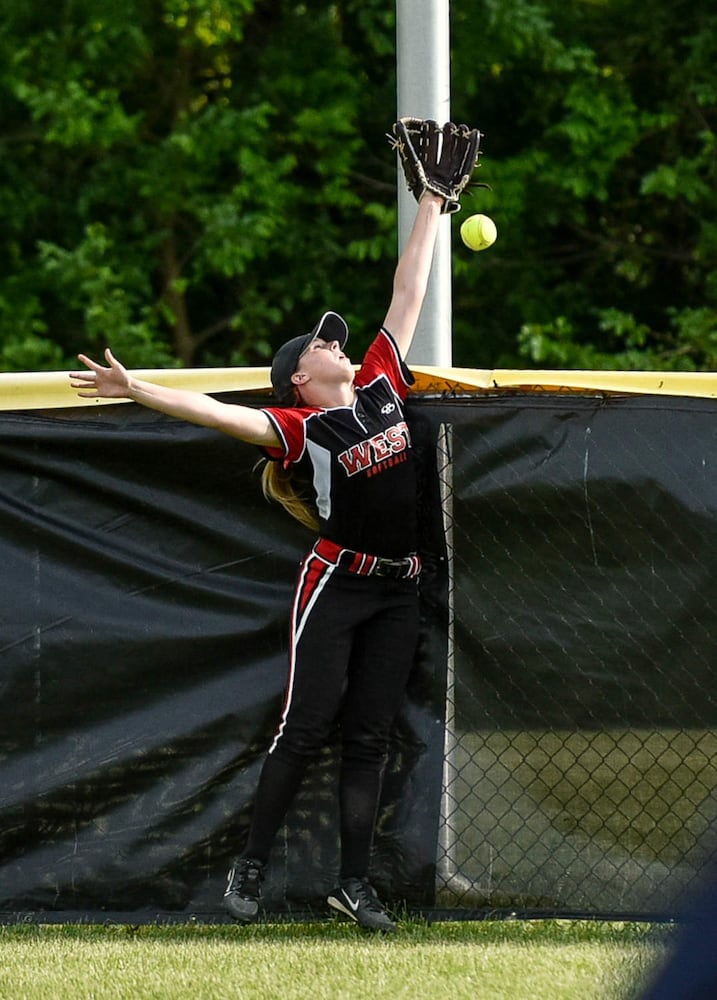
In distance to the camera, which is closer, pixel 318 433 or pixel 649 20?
pixel 318 433

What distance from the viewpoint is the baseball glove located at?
437 centimetres

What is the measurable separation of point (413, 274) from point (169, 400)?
1.04m

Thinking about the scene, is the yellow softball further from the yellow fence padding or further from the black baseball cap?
the black baseball cap

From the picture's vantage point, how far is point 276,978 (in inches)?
144

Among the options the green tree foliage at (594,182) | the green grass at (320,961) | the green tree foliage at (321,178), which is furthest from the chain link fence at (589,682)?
the green tree foliage at (321,178)

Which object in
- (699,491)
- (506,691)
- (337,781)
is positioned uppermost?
(699,491)

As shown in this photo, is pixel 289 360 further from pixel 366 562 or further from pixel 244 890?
pixel 244 890

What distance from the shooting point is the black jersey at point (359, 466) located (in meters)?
4.07

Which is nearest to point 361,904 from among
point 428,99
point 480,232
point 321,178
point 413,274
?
point 413,274

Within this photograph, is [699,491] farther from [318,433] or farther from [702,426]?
[318,433]

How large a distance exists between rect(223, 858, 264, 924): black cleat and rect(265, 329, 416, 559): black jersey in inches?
40.9

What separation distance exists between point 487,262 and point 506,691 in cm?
992

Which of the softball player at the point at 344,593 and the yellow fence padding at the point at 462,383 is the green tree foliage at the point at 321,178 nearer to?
the yellow fence padding at the point at 462,383

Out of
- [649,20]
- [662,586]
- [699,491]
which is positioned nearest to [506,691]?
[662,586]
